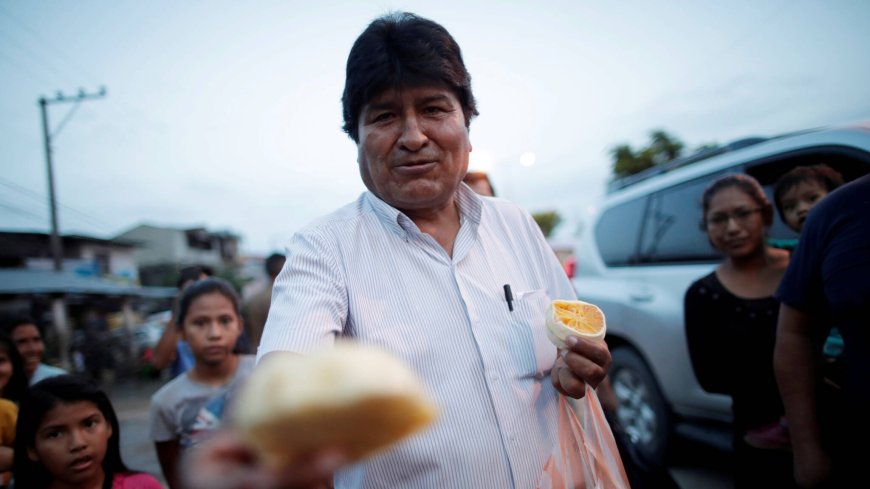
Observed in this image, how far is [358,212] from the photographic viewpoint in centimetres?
145

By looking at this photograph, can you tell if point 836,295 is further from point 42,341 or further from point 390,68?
point 42,341

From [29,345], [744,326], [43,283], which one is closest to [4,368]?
[29,345]

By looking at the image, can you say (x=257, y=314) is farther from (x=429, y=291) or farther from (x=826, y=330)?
(x=826, y=330)

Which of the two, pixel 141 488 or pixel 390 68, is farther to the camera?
pixel 141 488

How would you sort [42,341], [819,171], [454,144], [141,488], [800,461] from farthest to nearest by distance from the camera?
1. [42,341]
2. [819,171]
3. [141,488]
4. [800,461]
5. [454,144]

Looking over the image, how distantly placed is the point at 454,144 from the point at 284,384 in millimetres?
1028

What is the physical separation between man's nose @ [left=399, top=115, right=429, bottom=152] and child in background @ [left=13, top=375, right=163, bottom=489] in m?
2.06

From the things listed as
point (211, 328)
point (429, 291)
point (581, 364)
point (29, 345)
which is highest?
point (29, 345)

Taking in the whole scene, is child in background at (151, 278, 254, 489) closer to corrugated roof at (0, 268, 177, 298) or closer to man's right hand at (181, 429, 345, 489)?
man's right hand at (181, 429, 345, 489)

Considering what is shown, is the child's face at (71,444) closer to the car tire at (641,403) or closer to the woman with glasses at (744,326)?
the woman with glasses at (744,326)

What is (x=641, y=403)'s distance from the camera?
12.9 feet

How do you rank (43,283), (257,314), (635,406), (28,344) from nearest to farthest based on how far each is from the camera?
(28,344), (635,406), (257,314), (43,283)

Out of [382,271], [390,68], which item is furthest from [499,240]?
[390,68]

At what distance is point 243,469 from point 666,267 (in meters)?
3.78
